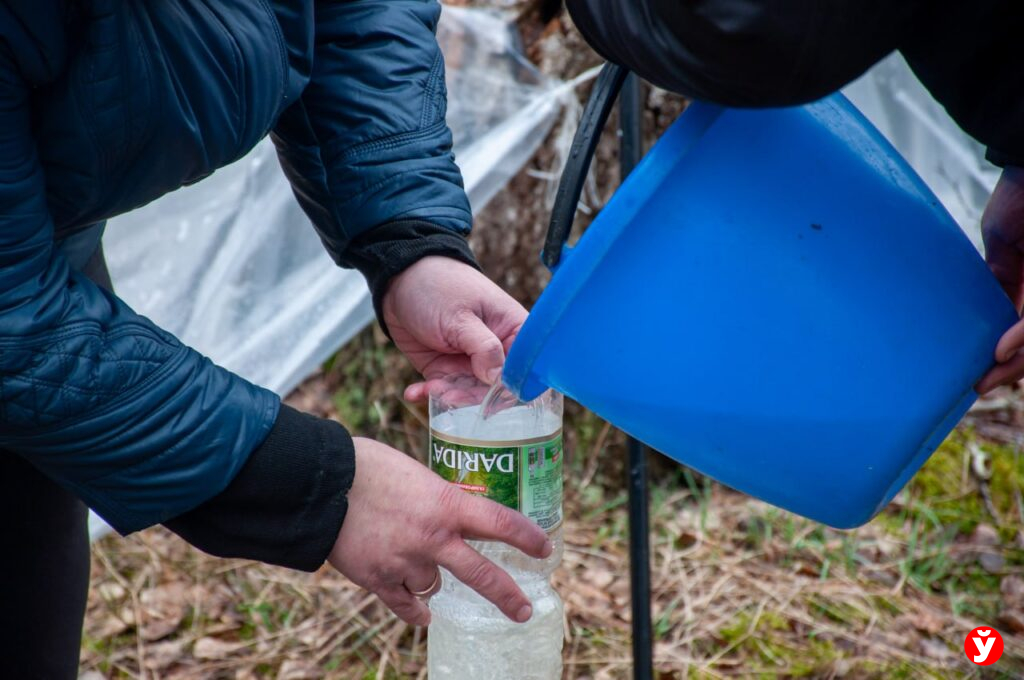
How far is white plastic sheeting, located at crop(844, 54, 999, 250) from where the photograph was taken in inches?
95.3

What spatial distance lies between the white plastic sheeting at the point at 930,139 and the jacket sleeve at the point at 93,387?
6.13 feet

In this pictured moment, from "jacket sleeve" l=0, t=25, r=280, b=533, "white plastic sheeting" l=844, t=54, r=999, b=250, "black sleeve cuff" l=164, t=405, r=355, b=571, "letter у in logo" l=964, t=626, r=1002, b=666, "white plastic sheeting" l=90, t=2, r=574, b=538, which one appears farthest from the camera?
"white plastic sheeting" l=844, t=54, r=999, b=250

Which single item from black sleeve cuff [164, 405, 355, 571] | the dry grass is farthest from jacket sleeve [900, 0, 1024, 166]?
the dry grass

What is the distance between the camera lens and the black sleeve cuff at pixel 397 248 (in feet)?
4.72

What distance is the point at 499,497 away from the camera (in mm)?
1356

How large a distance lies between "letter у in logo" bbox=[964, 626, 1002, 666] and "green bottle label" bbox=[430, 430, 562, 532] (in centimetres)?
122

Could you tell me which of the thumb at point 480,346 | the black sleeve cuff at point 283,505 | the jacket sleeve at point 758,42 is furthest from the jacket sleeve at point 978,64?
the black sleeve cuff at point 283,505

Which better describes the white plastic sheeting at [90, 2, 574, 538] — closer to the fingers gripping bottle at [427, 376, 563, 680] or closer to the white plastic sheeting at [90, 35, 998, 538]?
the white plastic sheeting at [90, 35, 998, 538]

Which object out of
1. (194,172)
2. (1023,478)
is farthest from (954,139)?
(194,172)

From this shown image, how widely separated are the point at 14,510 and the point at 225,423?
0.57 meters

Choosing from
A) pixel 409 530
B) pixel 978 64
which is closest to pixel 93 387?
pixel 409 530

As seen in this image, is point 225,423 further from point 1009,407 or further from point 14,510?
point 1009,407

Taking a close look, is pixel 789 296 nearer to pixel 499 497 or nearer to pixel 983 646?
pixel 499 497

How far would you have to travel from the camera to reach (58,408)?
98 centimetres
